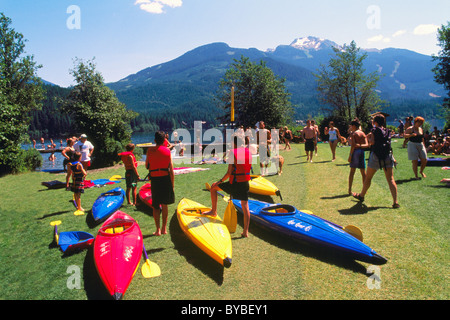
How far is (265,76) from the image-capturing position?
30.0m

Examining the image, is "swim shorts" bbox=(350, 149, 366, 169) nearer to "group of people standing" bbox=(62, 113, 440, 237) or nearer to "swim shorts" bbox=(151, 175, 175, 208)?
"group of people standing" bbox=(62, 113, 440, 237)

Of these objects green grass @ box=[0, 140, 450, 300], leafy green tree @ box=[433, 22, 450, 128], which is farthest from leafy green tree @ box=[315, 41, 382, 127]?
green grass @ box=[0, 140, 450, 300]

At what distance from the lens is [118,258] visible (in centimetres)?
446

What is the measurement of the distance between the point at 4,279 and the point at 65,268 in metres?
1.06

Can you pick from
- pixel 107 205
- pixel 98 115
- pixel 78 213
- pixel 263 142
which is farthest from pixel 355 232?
pixel 98 115

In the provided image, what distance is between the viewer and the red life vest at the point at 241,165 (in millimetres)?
5457

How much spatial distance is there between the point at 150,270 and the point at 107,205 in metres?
3.98

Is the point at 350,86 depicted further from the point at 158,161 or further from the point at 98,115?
the point at 158,161

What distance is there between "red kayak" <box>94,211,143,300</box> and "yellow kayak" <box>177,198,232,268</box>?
1.06 metres

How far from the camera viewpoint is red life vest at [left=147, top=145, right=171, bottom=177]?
222 inches

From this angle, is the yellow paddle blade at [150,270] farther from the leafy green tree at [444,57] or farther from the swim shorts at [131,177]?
the leafy green tree at [444,57]

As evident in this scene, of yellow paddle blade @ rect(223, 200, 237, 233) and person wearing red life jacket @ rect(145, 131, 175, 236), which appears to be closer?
person wearing red life jacket @ rect(145, 131, 175, 236)

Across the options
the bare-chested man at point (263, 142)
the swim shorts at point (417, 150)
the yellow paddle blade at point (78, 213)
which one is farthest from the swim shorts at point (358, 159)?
the yellow paddle blade at point (78, 213)

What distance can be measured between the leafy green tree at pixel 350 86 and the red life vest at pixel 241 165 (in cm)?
3889
